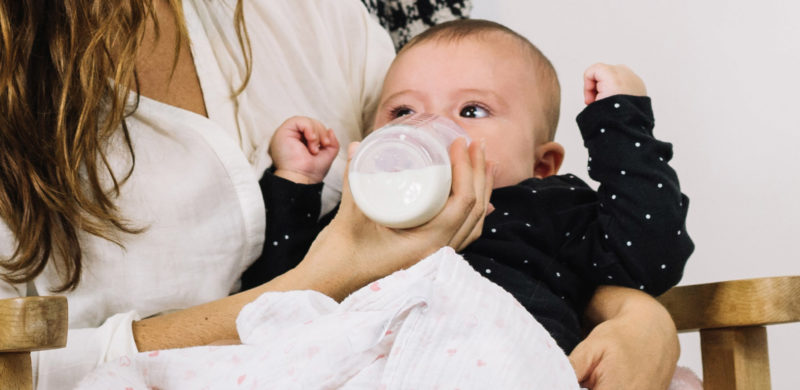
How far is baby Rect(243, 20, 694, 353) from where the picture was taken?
1.04m

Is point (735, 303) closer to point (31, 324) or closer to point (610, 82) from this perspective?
point (610, 82)

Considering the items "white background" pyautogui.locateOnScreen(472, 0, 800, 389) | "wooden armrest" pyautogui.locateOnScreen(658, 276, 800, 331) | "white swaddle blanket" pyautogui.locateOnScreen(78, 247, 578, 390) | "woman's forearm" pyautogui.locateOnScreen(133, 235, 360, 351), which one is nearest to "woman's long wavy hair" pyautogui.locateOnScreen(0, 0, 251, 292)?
"woman's forearm" pyautogui.locateOnScreen(133, 235, 360, 351)

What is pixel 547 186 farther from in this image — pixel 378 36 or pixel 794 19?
pixel 794 19

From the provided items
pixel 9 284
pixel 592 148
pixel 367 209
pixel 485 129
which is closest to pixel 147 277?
pixel 9 284

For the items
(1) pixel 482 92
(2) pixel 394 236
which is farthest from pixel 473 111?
(2) pixel 394 236

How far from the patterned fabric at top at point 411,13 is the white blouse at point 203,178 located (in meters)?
0.19

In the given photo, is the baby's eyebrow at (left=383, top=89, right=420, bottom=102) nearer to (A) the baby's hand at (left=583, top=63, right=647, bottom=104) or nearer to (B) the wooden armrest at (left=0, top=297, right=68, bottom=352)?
(A) the baby's hand at (left=583, top=63, right=647, bottom=104)

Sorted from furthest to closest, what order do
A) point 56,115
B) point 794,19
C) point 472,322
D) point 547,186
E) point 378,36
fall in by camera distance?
point 794,19 → point 378,36 → point 547,186 → point 56,115 → point 472,322

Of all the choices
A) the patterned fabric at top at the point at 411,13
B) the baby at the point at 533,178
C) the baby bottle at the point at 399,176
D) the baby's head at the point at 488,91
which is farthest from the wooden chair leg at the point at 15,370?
the patterned fabric at top at the point at 411,13

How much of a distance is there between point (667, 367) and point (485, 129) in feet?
1.20

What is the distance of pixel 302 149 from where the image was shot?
1199 mm

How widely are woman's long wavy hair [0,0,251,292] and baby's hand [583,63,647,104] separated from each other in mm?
551

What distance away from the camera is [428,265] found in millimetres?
829

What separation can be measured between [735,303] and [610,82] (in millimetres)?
300
